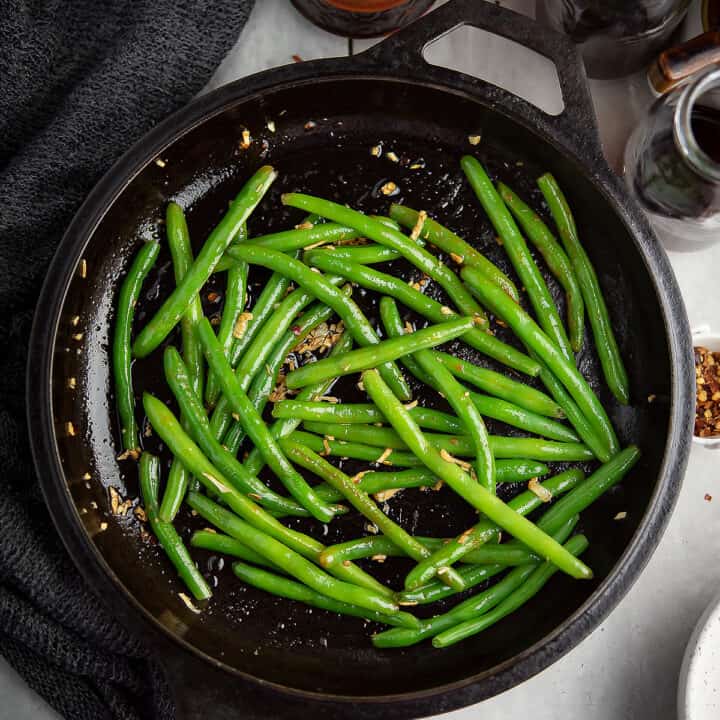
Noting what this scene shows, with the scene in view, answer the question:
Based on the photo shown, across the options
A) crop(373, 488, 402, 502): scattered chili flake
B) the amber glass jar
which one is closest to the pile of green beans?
crop(373, 488, 402, 502): scattered chili flake

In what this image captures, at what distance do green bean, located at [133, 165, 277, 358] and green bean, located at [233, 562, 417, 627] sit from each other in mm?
757

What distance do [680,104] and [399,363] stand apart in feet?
3.70

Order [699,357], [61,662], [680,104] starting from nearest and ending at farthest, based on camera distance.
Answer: [680,104], [61,662], [699,357]

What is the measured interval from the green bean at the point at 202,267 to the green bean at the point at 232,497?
224mm

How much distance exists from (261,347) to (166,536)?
0.65 m

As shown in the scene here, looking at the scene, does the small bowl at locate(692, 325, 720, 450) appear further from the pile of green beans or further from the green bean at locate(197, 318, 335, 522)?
the green bean at locate(197, 318, 335, 522)

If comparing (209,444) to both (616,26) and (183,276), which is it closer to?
(183,276)

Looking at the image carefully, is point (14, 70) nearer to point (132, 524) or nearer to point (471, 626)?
point (132, 524)

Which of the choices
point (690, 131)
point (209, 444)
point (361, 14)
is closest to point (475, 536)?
point (209, 444)

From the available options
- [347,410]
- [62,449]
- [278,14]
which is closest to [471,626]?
[347,410]

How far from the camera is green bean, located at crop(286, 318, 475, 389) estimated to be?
2.62m

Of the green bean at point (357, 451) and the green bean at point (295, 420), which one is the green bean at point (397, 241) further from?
the green bean at point (357, 451)

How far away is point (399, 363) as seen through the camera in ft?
9.08

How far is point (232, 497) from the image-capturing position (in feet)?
8.52
